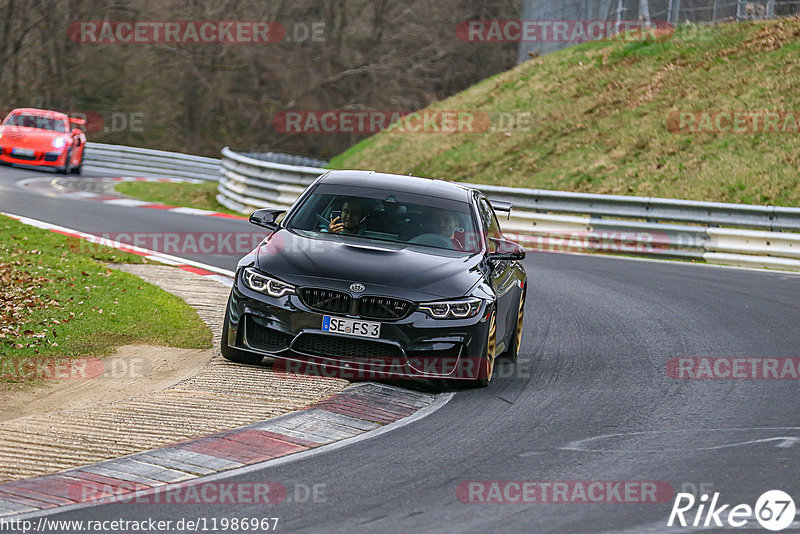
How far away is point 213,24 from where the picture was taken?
176 ft

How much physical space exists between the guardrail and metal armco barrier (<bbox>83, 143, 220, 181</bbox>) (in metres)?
14.7

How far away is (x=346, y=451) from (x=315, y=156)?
162 ft

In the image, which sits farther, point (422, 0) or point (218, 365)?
point (422, 0)

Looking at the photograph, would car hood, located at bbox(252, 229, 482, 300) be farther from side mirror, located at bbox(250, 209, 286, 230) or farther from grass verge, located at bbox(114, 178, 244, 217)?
grass verge, located at bbox(114, 178, 244, 217)

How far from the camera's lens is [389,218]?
31.6 feet

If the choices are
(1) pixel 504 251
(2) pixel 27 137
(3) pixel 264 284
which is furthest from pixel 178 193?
(3) pixel 264 284

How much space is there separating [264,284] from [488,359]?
175 cm

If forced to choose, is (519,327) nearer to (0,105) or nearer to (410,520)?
(410,520)

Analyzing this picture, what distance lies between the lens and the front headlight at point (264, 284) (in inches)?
333

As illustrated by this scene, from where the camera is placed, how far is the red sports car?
29516 mm

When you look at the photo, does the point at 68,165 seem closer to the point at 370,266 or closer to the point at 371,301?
the point at 370,266

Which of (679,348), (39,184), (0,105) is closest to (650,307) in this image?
(679,348)

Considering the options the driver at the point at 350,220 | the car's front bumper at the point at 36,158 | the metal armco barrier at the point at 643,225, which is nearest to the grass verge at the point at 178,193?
the car's front bumper at the point at 36,158

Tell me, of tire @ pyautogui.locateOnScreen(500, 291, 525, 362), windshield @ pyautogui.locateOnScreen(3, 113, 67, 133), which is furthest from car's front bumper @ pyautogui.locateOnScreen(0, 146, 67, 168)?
tire @ pyautogui.locateOnScreen(500, 291, 525, 362)
